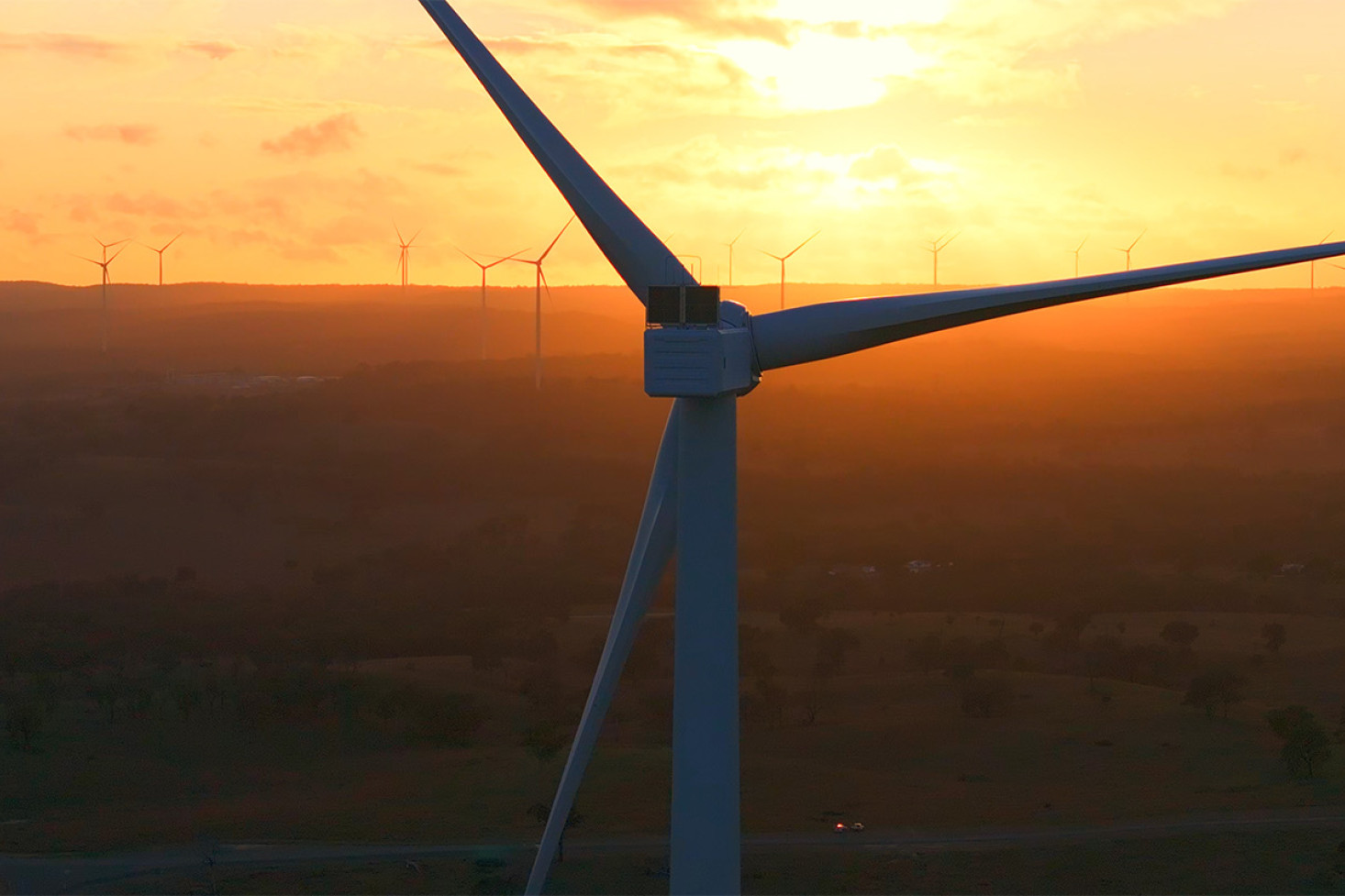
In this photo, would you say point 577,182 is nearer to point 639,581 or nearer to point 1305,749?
point 639,581

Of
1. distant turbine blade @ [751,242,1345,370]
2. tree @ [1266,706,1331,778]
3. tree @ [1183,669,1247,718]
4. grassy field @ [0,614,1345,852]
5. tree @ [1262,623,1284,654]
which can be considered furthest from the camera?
tree @ [1262,623,1284,654]

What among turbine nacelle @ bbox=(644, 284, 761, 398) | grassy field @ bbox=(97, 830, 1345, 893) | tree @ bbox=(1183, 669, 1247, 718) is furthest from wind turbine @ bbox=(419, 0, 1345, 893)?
tree @ bbox=(1183, 669, 1247, 718)

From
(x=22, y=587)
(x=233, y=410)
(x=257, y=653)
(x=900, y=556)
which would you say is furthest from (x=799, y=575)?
(x=233, y=410)

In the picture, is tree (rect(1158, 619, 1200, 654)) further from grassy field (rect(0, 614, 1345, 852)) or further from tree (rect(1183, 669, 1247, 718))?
tree (rect(1183, 669, 1247, 718))

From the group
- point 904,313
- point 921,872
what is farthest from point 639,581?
point 921,872

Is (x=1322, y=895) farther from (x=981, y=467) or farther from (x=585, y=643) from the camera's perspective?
(x=981, y=467)

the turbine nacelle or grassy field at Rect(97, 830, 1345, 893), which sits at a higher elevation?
the turbine nacelle
